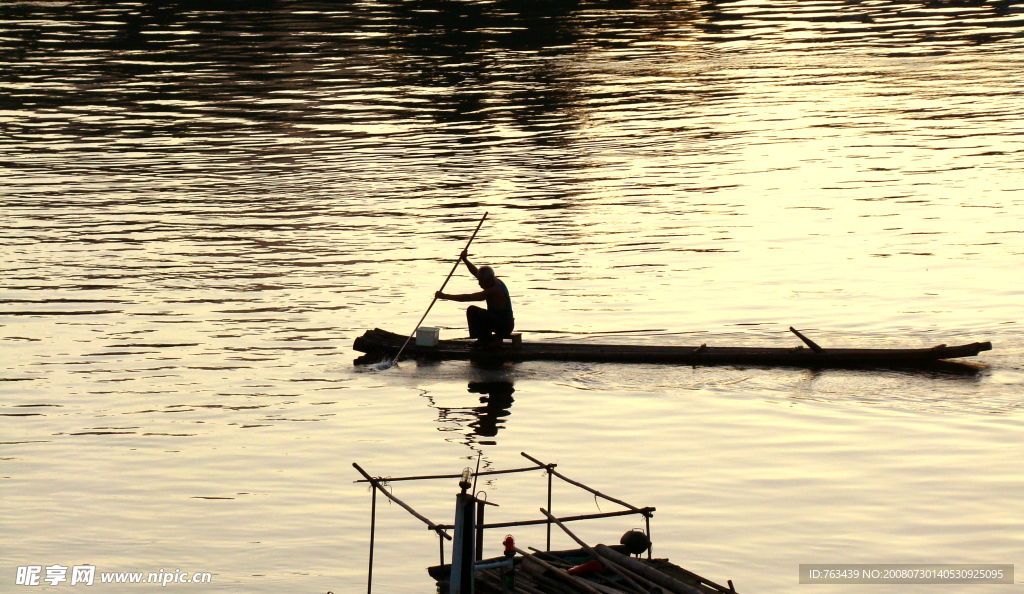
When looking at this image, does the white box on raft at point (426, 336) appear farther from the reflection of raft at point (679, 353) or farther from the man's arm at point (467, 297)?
the man's arm at point (467, 297)

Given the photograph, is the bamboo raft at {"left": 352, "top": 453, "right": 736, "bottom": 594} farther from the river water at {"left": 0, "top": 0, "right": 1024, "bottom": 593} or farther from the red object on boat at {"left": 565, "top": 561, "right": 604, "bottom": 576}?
the river water at {"left": 0, "top": 0, "right": 1024, "bottom": 593}

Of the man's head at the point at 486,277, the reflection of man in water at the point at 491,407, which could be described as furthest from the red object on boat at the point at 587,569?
the man's head at the point at 486,277

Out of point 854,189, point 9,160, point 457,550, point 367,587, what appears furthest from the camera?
point 9,160

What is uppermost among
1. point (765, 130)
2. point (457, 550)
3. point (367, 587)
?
point (765, 130)

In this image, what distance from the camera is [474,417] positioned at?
50.5 feet

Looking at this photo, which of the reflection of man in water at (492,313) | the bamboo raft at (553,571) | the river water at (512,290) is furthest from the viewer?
the reflection of man in water at (492,313)

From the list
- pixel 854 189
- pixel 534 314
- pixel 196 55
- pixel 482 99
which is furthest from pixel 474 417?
pixel 196 55

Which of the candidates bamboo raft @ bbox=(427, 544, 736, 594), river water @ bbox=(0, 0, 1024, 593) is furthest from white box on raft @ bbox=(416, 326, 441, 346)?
bamboo raft @ bbox=(427, 544, 736, 594)

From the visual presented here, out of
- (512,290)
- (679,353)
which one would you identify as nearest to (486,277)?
(679,353)

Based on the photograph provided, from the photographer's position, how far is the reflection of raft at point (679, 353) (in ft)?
51.1

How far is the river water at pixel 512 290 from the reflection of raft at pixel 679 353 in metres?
0.17

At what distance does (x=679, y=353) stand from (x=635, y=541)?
20.0ft

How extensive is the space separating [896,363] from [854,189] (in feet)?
36.6

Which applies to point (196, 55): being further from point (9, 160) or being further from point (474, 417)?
point (474, 417)
